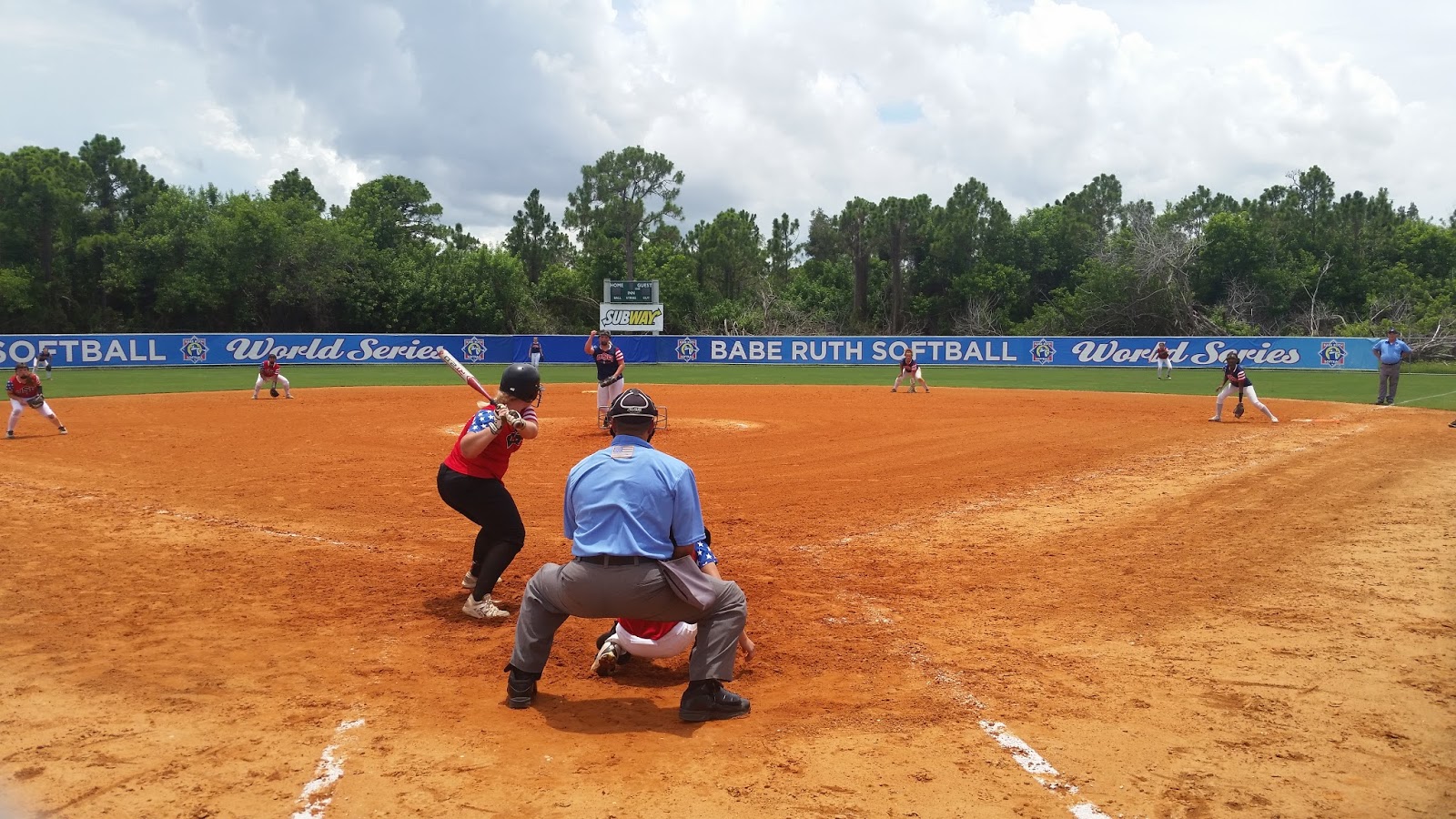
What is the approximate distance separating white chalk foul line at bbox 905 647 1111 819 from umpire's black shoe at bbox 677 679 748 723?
1.30m

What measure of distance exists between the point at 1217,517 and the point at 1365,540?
1.43 m

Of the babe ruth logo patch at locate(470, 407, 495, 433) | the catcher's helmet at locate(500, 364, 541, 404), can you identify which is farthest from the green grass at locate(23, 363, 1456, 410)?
the babe ruth logo patch at locate(470, 407, 495, 433)

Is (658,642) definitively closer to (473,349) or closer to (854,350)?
(854,350)

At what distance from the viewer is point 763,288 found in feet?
247

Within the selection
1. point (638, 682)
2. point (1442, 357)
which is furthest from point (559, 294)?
point (638, 682)

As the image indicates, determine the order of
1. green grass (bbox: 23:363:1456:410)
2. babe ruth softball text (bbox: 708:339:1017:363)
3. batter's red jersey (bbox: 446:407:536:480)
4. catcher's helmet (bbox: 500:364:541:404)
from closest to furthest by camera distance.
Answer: catcher's helmet (bbox: 500:364:541:404)
batter's red jersey (bbox: 446:407:536:480)
green grass (bbox: 23:363:1456:410)
babe ruth softball text (bbox: 708:339:1017:363)

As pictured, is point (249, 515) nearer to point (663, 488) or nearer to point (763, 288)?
point (663, 488)

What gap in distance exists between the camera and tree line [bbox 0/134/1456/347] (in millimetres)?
58781

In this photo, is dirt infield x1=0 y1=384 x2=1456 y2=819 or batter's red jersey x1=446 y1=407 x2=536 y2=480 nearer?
dirt infield x1=0 y1=384 x2=1456 y2=819

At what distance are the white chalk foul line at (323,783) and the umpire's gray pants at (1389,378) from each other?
26.7 metres

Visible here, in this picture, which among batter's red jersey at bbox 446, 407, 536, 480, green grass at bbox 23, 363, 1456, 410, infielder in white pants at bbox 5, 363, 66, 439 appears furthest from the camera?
green grass at bbox 23, 363, 1456, 410

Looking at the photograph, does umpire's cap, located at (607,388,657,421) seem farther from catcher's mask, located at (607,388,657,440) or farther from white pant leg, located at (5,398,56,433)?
white pant leg, located at (5,398,56,433)

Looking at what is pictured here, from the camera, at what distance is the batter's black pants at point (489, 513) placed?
7.20 metres

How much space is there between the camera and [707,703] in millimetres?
5238
